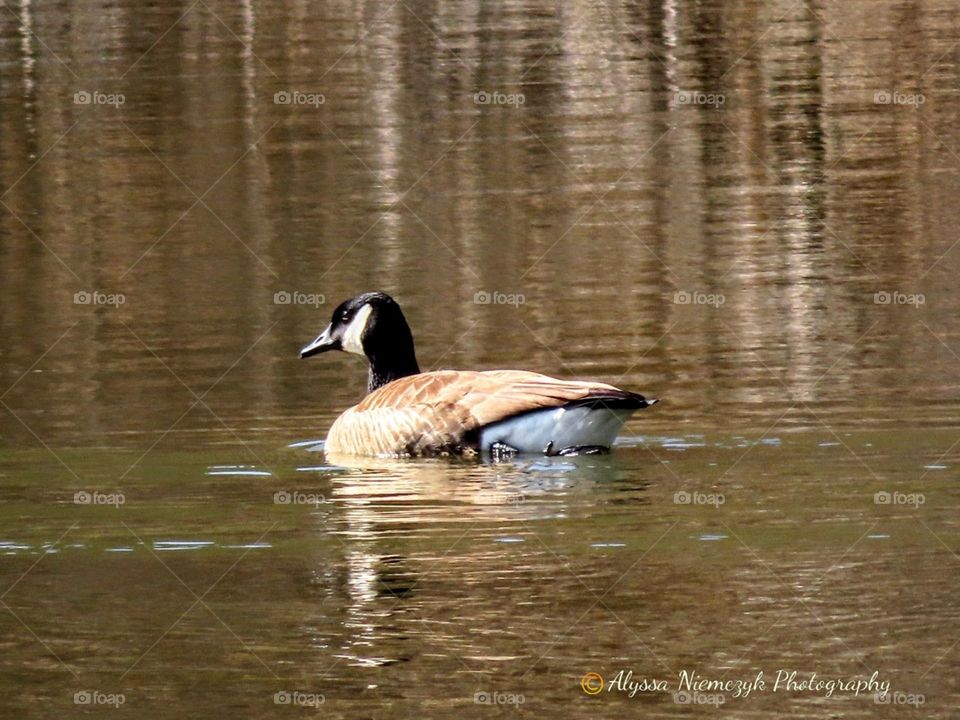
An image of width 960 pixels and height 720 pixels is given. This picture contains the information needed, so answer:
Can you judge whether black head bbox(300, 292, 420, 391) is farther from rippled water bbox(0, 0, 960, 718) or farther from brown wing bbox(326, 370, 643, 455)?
brown wing bbox(326, 370, 643, 455)

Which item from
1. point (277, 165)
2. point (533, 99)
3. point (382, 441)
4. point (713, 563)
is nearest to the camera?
point (713, 563)

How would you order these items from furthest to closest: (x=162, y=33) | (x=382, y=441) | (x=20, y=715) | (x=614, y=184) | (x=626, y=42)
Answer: (x=162, y=33)
(x=626, y=42)
(x=614, y=184)
(x=382, y=441)
(x=20, y=715)

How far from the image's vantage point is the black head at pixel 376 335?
1364cm

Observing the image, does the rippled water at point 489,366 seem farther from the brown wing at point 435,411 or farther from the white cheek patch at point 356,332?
the white cheek patch at point 356,332

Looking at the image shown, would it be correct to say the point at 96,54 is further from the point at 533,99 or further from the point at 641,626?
the point at 641,626

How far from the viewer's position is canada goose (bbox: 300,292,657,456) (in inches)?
459

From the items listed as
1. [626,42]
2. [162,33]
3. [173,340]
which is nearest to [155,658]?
[173,340]

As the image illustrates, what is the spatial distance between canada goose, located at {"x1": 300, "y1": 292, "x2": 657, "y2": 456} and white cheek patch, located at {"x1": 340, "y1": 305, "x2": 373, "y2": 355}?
1.82ft

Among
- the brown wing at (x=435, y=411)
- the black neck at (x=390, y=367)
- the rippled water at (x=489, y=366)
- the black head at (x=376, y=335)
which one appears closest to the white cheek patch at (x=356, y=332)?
the black head at (x=376, y=335)

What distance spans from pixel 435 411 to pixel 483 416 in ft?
1.32

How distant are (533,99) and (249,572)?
18.8m

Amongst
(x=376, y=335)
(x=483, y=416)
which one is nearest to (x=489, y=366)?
(x=376, y=335)

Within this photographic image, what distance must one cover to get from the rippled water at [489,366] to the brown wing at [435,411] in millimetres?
240

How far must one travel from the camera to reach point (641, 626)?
334 inches
